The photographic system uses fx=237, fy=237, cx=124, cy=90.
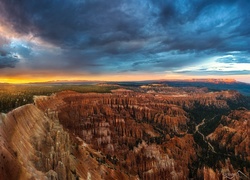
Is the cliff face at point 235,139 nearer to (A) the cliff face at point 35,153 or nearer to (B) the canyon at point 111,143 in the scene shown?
(B) the canyon at point 111,143

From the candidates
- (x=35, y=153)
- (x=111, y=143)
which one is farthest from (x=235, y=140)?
(x=35, y=153)

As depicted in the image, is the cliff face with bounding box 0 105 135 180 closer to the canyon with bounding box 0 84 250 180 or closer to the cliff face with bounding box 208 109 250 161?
the canyon with bounding box 0 84 250 180

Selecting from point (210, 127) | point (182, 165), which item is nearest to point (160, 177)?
point (182, 165)

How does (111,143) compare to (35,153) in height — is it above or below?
below

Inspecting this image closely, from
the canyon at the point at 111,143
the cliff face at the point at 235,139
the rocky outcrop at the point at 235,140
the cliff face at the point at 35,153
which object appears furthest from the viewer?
the cliff face at the point at 235,139

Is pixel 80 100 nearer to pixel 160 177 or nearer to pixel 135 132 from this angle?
pixel 135 132

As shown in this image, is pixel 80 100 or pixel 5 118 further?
pixel 80 100

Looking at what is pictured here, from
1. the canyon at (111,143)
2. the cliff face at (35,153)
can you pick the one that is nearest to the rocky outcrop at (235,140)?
the canyon at (111,143)

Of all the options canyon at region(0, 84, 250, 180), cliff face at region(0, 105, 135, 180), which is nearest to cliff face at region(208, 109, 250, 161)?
canyon at region(0, 84, 250, 180)

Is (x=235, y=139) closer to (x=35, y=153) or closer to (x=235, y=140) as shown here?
(x=235, y=140)
